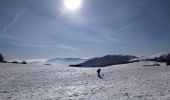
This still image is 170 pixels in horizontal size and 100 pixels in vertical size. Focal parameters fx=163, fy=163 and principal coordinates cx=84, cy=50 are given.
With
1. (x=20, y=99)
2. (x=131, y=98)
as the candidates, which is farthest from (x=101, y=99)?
(x=20, y=99)

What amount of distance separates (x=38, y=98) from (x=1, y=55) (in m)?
90.5

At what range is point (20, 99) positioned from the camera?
40.5ft

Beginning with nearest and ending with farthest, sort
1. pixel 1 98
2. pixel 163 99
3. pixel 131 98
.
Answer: pixel 163 99, pixel 131 98, pixel 1 98

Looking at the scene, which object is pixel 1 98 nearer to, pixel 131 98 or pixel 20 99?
pixel 20 99

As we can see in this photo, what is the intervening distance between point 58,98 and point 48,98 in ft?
2.60

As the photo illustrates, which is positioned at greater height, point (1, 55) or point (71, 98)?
point (1, 55)

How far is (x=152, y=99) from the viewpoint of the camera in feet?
36.8

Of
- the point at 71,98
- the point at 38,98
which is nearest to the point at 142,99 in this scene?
the point at 71,98

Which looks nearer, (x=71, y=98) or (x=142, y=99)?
(x=142, y=99)

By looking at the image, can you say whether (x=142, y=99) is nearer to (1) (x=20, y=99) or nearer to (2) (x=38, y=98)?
(2) (x=38, y=98)

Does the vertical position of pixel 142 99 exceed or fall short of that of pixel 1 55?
it falls short

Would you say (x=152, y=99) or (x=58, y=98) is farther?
(x=58, y=98)

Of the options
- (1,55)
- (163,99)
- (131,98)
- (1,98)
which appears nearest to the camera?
(163,99)

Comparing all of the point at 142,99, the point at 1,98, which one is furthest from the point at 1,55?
the point at 142,99
